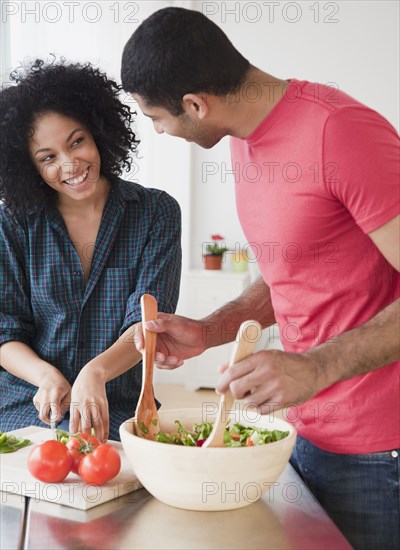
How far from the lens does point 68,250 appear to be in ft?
6.43

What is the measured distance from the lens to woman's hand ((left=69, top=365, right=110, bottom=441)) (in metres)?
1.57

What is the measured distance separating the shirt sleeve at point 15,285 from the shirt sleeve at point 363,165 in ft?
Answer: 3.13

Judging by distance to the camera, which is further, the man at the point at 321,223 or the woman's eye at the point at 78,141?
the woman's eye at the point at 78,141

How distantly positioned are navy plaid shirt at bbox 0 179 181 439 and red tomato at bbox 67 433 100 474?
406 mm

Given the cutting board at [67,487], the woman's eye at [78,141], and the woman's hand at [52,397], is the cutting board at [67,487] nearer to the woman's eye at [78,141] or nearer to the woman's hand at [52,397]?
the woman's hand at [52,397]

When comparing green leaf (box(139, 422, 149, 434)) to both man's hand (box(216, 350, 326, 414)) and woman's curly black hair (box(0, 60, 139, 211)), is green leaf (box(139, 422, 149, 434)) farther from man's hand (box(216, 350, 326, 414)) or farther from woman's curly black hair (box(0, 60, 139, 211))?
woman's curly black hair (box(0, 60, 139, 211))

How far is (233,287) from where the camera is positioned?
5551 millimetres

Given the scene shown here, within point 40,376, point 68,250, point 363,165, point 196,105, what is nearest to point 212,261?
point 68,250

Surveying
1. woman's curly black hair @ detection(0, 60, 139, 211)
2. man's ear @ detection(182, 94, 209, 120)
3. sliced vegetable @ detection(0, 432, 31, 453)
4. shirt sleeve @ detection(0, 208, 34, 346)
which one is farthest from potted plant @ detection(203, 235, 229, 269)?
man's ear @ detection(182, 94, 209, 120)

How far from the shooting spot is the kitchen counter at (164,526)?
1131 mm

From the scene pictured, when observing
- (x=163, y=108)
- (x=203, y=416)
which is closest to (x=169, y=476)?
(x=203, y=416)

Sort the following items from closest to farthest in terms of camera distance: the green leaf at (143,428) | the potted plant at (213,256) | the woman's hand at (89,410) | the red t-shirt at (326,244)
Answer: the red t-shirt at (326,244) → the green leaf at (143,428) → the woman's hand at (89,410) → the potted plant at (213,256)

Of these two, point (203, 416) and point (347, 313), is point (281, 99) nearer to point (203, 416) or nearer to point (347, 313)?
point (347, 313)

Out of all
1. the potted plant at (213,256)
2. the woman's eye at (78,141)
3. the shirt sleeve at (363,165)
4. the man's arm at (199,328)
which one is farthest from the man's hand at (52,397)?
the potted plant at (213,256)
